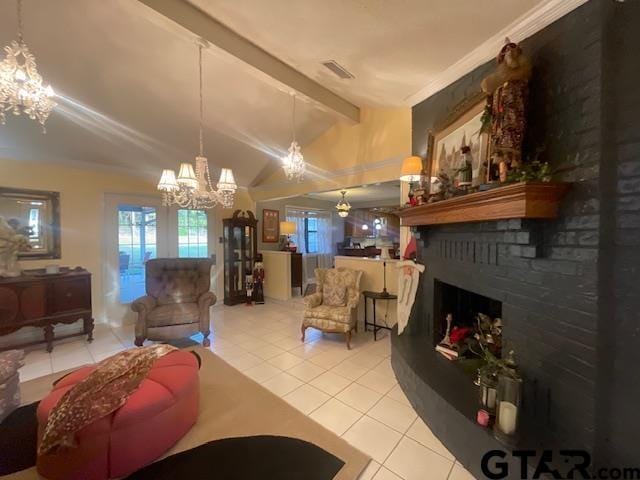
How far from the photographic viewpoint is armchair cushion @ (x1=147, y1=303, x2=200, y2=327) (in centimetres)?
315

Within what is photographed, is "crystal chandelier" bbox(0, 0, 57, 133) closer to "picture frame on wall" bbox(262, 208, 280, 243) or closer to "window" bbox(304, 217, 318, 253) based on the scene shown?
"picture frame on wall" bbox(262, 208, 280, 243)

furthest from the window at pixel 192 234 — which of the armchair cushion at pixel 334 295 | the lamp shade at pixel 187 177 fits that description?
the armchair cushion at pixel 334 295

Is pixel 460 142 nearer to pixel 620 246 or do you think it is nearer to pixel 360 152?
pixel 620 246

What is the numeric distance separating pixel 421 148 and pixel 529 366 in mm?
2139

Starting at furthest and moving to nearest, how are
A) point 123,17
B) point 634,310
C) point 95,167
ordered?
1. point 95,167
2. point 123,17
3. point 634,310

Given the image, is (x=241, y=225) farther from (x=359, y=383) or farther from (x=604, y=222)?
(x=604, y=222)

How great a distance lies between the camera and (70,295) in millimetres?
3332

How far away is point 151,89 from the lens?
3008mm

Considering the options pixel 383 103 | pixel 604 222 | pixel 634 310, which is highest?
pixel 383 103

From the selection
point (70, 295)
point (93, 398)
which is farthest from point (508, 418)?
point (70, 295)

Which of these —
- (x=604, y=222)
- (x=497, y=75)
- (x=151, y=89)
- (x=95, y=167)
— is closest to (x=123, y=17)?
(x=151, y=89)

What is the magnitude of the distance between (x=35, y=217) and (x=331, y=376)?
4.24 meters

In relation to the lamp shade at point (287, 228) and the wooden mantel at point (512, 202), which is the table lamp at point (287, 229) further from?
the wooden mantel at point (512, 202)

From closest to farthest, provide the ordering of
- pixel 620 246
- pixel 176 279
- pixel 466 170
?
1. pixel 620 246
2. pixel 466 170
3. pixel 176 279
